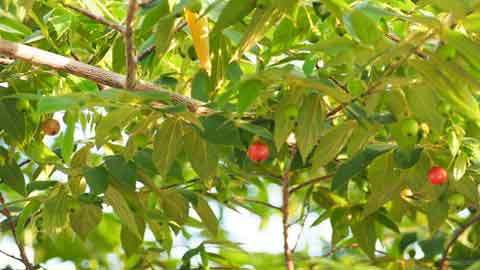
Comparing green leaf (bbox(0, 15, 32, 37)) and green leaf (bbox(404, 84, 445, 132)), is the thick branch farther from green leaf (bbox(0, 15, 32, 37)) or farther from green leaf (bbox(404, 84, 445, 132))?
green leaf (bbox(404, 84, 445, 132))

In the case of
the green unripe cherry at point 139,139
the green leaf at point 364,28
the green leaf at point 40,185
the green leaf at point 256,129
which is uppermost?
the green leaf at point 364,28

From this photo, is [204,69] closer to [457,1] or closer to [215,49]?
[215,49]

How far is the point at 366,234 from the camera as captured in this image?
8.25ft

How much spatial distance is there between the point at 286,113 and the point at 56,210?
1.86ft

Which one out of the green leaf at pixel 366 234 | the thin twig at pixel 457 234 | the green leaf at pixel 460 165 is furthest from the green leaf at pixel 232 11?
the thin twig at pixel 457 234

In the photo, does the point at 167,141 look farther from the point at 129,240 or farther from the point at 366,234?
the point at 366,234

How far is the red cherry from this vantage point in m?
2.08

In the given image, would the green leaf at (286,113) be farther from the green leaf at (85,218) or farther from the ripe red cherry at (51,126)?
the ripe red cherry at (51,126)

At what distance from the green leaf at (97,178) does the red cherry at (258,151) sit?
298mm

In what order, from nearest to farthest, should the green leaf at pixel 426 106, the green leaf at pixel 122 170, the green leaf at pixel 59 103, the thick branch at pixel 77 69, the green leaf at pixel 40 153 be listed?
1. the green leaf at pixel 59 103
2. the green leaf at pixel 426 106
3. the thick branch at pixel 77 69
4. the green leaf at pixel 122 170
5. the green leaf at pixel 40 153

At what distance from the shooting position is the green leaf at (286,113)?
189cm

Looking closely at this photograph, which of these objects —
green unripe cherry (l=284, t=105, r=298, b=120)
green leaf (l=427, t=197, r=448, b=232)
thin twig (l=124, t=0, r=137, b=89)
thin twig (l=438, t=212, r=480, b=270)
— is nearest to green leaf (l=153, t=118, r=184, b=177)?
thin twig (l=124, t=0, r=137, b=89)

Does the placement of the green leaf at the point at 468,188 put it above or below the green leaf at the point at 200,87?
below

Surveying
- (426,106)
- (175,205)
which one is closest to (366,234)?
(175,205)
